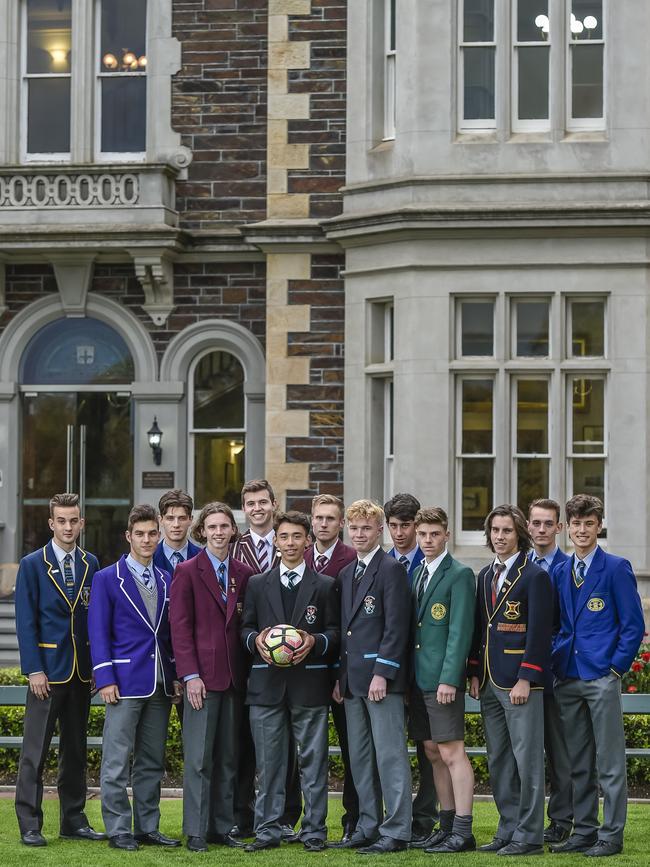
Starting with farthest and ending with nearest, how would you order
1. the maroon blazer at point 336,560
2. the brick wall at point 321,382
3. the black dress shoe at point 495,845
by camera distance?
1. the brick wall at point 321,382
2. the maroon blazer at point 336,560
3. the black dress shoe at point 495,845

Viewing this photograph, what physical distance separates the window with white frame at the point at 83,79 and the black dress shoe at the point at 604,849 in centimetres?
1000

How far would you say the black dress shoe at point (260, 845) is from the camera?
7.77m

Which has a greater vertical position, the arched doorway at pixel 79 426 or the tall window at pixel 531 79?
the tall window at pixel 531 79

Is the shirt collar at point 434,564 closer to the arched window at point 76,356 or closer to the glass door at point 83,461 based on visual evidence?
the glass door at point 83,461

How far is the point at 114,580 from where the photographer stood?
8062 millimetres

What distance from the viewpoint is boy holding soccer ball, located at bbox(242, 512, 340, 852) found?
7.97 metres

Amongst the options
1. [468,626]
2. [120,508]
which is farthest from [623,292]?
[468,626]

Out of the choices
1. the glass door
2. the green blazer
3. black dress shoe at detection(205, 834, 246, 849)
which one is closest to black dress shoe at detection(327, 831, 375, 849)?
black dress shoe at detection(205, 834, 246, 849)

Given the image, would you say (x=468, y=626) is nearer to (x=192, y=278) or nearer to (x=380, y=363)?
(x=380, y=363)

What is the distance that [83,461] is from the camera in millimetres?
15805

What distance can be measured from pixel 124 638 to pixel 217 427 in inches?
303

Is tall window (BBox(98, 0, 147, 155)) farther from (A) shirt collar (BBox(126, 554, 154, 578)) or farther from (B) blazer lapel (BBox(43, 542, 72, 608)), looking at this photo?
(A) shirt collar (BBox(126, 554, 154, 578))

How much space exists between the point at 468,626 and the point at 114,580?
1.93 m

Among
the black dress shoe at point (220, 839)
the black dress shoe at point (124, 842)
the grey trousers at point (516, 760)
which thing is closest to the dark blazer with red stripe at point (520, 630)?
the grey trousers at point (516, 760)
